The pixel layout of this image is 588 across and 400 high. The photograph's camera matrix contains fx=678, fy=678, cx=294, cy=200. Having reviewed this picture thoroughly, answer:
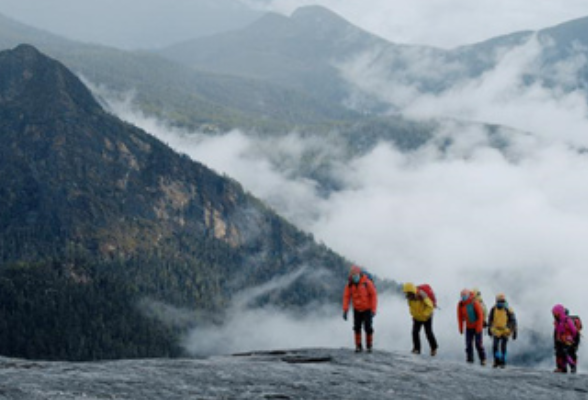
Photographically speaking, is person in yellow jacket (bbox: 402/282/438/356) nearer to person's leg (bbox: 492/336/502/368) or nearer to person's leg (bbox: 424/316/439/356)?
person's leg (bbox: 424/316/439/356)

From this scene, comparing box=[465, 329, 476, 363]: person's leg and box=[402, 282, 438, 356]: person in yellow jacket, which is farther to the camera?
box=[465, 329, 476, 363]: person's leg

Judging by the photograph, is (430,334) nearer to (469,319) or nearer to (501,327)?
(469,319)

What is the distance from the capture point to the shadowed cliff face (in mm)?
29562

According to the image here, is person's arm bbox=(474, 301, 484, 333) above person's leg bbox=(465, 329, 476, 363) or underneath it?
above

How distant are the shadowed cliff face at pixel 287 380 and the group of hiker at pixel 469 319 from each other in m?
2.31

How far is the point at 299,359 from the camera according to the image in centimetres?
4194

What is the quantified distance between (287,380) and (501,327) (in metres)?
18.2

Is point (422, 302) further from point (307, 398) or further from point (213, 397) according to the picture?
point (213, 397)

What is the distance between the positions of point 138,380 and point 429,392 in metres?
14.3

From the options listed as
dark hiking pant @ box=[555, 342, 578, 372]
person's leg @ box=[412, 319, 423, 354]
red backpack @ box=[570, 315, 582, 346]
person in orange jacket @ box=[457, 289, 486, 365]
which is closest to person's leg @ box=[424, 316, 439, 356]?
person's leg @ box=[412, 319, 423, 354]

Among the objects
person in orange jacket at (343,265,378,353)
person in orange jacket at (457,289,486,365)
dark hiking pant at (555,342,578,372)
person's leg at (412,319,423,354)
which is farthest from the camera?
dark hiking pant at (555,342,578,372)

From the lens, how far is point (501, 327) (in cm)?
4516

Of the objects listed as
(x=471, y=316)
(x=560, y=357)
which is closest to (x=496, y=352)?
(x=471, y=316)

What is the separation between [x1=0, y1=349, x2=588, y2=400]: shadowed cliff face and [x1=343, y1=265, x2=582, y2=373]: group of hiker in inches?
91.0
